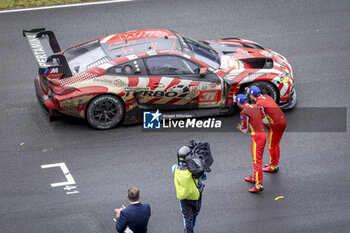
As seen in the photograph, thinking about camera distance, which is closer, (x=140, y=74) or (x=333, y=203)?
(x=333, y=203)

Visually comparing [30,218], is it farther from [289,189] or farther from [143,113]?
[289,189]

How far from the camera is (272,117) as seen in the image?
8.76 metres

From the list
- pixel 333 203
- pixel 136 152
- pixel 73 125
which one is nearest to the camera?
pixel 333 203

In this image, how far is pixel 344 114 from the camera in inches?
424

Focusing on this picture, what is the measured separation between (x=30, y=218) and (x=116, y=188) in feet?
4.75

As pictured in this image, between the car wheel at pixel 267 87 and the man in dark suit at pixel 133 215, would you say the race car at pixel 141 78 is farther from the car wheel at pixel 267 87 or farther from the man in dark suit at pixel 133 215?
the man in dark suit at pixel 133 215

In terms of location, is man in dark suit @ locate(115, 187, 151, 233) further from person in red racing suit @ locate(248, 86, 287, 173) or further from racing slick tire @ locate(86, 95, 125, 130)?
racing slick tire @ locate(86, 95, 125, 130)

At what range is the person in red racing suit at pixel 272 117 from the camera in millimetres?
8711

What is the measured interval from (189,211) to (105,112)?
3.45m

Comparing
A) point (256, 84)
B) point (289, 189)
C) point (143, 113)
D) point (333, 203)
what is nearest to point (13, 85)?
point (143, 113)

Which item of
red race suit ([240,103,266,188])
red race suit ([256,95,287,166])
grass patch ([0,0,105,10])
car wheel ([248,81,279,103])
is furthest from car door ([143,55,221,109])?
grass patch ([0,0,105,10])

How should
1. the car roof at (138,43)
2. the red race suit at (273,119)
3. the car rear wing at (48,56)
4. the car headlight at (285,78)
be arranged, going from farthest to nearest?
1. the car headlight at (285,78)
2. the car roof at (138,43)
3. the car rear wing at (48,56)
4. the red race suit at (273,119)

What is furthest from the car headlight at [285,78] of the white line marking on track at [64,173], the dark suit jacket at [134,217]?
the dark suit jacket at [134,217]

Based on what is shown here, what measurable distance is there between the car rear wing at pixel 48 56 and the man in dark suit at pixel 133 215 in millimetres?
3967
